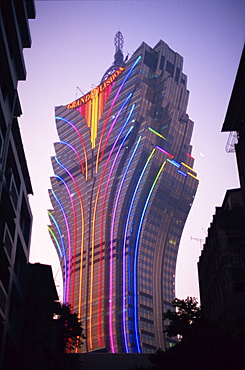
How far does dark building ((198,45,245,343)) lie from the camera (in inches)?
2250

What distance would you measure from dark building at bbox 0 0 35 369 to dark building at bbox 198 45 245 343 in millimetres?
21209

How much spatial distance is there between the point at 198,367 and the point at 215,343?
2.56 m

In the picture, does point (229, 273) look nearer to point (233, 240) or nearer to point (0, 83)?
point (233, 240)

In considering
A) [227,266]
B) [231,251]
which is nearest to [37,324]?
[227,266]

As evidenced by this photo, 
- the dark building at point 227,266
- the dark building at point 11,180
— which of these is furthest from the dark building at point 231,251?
the dark building at point 11,180

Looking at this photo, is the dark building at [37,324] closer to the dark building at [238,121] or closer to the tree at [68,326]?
the tree at [68,326]

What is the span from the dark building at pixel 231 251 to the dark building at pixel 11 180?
21.2m

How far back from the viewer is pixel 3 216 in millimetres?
46469

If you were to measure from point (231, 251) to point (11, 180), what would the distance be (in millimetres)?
33845

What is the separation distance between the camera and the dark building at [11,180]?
40.9m

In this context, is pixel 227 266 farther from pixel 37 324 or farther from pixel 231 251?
pixel 37 324

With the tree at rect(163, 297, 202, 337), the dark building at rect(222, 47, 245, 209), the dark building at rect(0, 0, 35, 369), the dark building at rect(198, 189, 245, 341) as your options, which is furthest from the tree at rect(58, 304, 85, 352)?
the dark building at rect(222, 47, 245, 209)

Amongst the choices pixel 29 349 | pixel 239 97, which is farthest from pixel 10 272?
pixel 239 97

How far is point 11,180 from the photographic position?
44.9 metres
